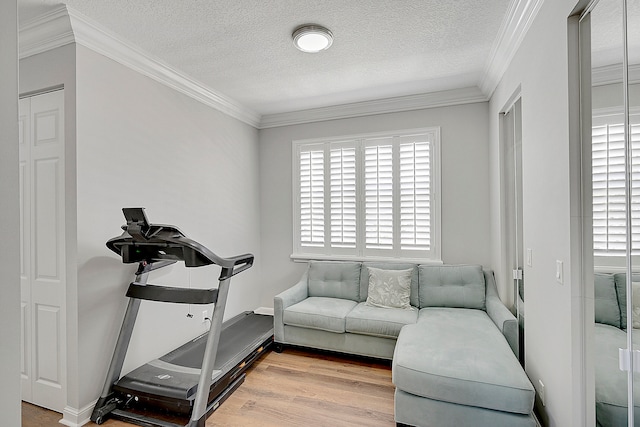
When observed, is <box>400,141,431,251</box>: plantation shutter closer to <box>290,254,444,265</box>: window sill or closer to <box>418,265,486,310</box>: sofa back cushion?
<box>290,254,444,265</box>: window sill

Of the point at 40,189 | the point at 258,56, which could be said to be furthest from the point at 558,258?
the point at 40,189

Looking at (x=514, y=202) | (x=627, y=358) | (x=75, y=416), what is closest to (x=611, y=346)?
(x=627, y=358)

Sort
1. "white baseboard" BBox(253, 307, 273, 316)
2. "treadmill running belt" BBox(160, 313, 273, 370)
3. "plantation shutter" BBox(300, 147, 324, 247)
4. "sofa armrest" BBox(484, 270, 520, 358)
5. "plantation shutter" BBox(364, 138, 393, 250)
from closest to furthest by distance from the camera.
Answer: "sofa armrest" BBox(484, 270, 520, 358)
"treadmill running belt" BBox(160, 313, 273, 370)
"plantation shutter" BBox(364, 138, 393, 250)
"plantation shutter" BBox(300, 147, 324, 247)
"white baseboard" BBox(253, 307, 273, 316)

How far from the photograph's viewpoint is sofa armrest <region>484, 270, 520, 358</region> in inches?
98.7

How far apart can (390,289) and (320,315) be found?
82 centimetres

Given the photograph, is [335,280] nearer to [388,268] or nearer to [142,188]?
[388,268]

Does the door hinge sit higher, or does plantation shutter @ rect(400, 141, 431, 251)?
plantation shutter @ rect(400, 141, 431, 251)

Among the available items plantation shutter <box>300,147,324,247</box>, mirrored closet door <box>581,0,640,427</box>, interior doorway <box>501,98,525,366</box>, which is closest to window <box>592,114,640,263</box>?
mirrored closet door <box>581,0,640,427</box>

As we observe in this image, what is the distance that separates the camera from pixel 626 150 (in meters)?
1.21

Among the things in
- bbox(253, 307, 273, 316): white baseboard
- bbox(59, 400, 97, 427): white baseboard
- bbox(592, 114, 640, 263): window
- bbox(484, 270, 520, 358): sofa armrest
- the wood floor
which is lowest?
the wood floor

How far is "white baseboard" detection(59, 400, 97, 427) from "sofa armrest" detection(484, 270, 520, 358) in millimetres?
3234

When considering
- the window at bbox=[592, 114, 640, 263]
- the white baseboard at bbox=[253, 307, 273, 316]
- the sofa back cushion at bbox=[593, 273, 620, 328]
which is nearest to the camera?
the window at bbox=[592, 114, 640, 263]

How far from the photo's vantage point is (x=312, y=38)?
242 cm

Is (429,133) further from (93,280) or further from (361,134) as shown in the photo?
(93,280)
